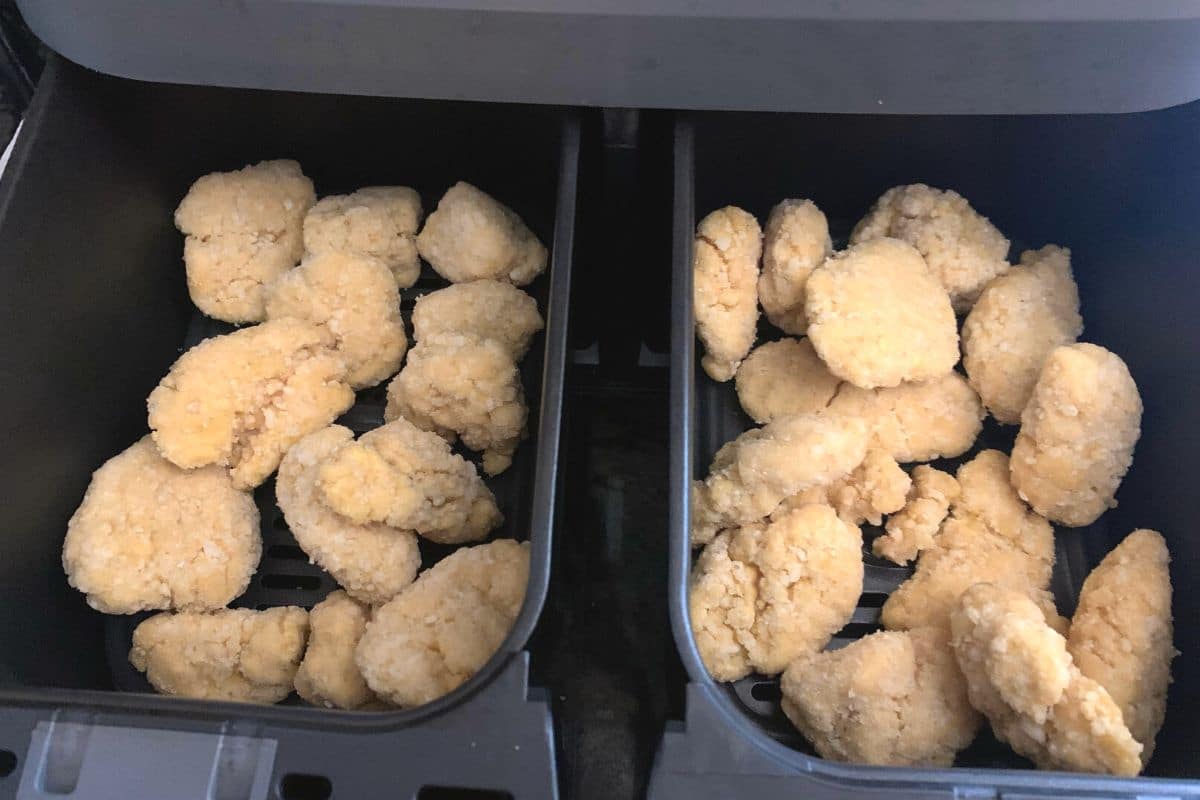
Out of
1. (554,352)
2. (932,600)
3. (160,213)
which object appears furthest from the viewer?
(160,213)

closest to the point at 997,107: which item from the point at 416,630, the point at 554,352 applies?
the point at 554,352

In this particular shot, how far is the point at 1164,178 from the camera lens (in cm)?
80

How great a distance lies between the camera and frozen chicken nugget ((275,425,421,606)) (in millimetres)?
764

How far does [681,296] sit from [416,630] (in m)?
0.31

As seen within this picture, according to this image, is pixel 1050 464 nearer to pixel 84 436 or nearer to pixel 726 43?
pixel 726 43

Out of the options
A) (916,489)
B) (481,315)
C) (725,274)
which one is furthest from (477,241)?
(916,489)

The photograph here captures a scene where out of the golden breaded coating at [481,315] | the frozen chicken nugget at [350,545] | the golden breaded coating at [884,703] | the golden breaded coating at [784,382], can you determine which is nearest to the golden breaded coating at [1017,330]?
the golden breaded coating at [784,382]

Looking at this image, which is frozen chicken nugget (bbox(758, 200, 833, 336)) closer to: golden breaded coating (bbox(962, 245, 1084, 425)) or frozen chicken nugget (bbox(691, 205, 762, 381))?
frozen chicken nugget (bbox(691, 205, 762, 381))

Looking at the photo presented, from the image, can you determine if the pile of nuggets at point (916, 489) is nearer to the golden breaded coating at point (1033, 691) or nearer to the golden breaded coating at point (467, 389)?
the golden breaded coating at point (1033, 691)

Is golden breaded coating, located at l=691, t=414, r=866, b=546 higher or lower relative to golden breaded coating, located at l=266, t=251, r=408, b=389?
lower

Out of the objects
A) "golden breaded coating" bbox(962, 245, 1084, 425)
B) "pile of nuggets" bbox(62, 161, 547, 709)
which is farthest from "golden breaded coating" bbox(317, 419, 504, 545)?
"golden breaded coating" bbox(962, 245, 1084, 425)

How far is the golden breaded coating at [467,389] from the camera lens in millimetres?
810

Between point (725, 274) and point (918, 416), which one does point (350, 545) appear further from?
point (918, 416)

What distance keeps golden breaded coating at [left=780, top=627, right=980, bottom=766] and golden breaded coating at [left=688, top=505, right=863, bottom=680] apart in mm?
25
